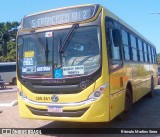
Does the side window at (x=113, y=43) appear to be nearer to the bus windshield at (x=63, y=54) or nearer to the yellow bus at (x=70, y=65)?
the yellow bus at (x=70, y=65)

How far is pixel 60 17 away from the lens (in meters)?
7.41

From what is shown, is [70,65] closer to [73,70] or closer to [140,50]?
[73,70]

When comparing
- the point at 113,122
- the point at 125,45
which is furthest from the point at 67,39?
the point at 113,122

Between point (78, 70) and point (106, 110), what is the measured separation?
1136 mm

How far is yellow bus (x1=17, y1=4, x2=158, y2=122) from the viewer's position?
6.84 m

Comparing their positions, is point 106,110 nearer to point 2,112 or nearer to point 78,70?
point 78,70

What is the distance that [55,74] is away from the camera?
23.4ft

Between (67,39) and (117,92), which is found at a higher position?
(67,39)

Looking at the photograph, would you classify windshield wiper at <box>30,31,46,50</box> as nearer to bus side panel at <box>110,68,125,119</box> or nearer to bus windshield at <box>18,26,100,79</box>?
bus windshield at <box>18,26,100,79</box>

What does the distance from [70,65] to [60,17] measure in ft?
4.29

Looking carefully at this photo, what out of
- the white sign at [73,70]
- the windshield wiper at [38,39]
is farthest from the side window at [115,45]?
the windshield wiper at [38,39]

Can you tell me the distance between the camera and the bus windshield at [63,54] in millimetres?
6938

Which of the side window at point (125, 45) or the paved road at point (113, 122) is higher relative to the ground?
the side window at point (125, 45)

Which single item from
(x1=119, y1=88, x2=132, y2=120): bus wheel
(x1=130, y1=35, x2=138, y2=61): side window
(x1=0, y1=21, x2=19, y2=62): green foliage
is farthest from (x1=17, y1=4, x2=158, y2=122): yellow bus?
(x1=0, y1=21, x2=19, y2=62): green foliage
